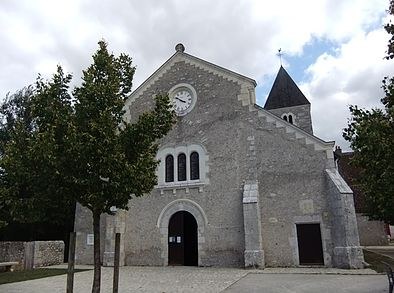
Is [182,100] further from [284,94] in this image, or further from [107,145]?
[107,145]

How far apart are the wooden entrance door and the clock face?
886 cm

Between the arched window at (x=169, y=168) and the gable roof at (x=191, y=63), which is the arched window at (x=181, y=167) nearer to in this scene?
the arched window at (x=169, y=168)

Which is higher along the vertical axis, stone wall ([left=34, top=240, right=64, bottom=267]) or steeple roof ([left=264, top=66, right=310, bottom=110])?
steeple roof ([left=264, top=66, right=310, bottom=110])

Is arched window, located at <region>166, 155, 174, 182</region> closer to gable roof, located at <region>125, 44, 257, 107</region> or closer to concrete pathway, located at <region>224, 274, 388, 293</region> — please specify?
gable roof, located at <region>125, 44, 257, 107</region>

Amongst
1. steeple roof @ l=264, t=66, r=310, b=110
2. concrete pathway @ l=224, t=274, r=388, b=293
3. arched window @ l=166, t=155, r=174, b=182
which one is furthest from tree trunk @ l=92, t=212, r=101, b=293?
steeple roof @ l=264, t=66, r=310, b=110

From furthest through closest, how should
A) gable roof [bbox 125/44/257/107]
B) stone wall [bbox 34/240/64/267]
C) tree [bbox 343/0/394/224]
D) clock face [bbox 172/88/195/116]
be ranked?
clock face [bbox 172/88/195/116] < gable roof [bbox 125/44/257/107] < stone wall [bbox 34/240/64/267] < tree [bbox 343/0/394/224]

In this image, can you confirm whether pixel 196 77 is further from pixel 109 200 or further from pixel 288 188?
pixel 109 200

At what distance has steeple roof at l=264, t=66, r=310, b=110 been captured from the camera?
27897 mm

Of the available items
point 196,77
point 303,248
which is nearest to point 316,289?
point 303,248

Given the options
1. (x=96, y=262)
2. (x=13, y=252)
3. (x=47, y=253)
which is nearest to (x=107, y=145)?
(x=96, y=262)

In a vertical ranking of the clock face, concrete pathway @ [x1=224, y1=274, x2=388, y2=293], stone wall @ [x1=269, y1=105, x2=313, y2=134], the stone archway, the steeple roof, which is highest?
the steeple roof

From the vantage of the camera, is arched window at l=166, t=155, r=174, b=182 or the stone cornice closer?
the stone cornice

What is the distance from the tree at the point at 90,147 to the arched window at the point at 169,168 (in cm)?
1023

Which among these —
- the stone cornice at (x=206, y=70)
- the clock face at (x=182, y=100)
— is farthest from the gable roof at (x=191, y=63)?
the clock face at (x=182, y=100)
